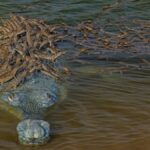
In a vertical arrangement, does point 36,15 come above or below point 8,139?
above

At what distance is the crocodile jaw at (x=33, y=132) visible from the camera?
522 centimetres

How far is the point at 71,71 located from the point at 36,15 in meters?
3.77

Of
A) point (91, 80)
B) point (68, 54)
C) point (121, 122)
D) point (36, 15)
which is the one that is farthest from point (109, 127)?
point (36, 15)

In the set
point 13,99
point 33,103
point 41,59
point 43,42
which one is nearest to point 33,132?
point 33,103

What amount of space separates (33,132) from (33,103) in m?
1.10

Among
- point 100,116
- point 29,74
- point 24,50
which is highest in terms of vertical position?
point 24,50

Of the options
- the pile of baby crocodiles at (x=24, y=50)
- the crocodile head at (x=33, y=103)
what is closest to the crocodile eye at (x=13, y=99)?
the crocodile head at (x=33, y=103)

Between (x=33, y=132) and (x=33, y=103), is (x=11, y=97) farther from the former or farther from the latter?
(x=33, y=132)

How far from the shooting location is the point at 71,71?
7.85 metres

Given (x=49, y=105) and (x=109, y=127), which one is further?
(x=49, y=105)

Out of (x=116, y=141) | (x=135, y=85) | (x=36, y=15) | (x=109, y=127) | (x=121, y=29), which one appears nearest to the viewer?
(x=116, y=141)

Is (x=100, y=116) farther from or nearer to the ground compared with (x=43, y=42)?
nearer to the ground

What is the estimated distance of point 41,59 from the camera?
782cm

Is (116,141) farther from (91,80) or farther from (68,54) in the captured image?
(68,54)
